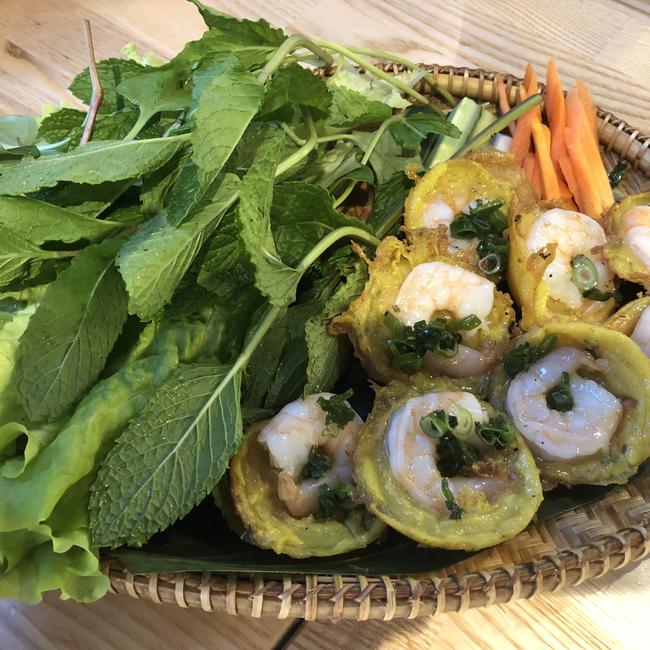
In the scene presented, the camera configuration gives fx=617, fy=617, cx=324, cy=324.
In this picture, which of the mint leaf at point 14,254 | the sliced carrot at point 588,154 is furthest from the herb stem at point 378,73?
the mint leaf at point 14,254

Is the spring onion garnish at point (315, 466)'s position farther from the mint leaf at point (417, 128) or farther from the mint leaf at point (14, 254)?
the mint leaf at point (417, 128)

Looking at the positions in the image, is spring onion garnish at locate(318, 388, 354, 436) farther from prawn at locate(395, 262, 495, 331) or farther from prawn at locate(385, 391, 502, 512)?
prawn at locate(395, 262, 495, 331)

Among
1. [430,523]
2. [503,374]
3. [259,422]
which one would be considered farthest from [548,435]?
[259,422]

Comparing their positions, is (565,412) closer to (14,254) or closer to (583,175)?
(583,175)

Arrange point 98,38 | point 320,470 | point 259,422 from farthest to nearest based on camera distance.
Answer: point 98,38
point 259,422
point 320,470

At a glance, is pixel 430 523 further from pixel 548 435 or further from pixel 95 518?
pixel 95 518
